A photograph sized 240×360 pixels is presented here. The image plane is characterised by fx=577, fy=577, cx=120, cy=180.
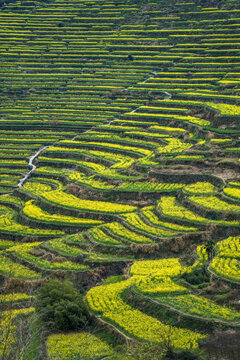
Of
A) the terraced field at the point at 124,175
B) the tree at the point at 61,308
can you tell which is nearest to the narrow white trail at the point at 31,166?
the terraced field at the point at 124,175

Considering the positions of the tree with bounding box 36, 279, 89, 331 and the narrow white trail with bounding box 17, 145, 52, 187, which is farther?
the narrow white trail with bounding box 17, 145, 52, 187

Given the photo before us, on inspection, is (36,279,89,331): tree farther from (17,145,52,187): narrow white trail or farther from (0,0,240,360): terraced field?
(17,145,52,187): narrow white trail

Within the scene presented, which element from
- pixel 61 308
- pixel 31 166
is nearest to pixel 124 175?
pixel 31 166

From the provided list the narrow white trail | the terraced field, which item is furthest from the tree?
the narrow white trail

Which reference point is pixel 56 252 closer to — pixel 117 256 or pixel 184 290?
pixel 117 256

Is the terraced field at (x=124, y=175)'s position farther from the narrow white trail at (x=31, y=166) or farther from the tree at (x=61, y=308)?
the tree at (x=61, y=308)

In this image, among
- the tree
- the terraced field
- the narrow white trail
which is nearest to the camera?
the terraced field
